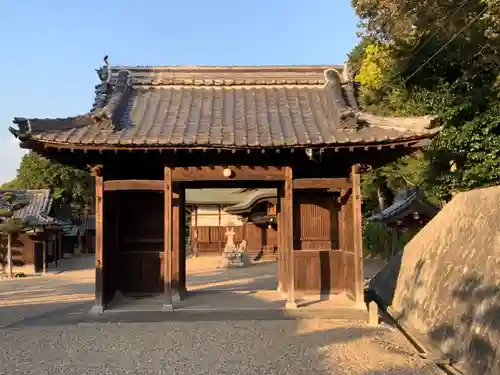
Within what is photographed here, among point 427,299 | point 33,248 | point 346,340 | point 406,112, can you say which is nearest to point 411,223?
point 406,112

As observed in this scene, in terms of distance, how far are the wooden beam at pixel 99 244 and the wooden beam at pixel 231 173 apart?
4.92 ft

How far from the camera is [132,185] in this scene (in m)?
9.99

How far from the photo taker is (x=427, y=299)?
8.38 m

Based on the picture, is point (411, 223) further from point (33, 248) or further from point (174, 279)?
point (33, 248)

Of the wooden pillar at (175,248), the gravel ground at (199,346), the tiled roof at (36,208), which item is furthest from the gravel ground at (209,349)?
the tiled roof at (36,208)

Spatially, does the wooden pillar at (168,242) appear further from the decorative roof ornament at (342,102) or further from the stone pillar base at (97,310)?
the decorative roof ornament at (342,102)

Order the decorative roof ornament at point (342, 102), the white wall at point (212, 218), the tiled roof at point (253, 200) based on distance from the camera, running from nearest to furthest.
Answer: the decorative roof ornament at point (342, 102) → the tiled roof at point (253, 200) → the white wall at point (212, 218)

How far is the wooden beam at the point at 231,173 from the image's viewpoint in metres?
10.2

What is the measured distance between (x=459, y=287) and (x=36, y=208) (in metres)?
27.7

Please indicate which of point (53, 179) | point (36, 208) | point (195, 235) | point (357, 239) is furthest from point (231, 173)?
point (53, 179)

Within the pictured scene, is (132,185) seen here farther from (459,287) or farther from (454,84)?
(454,84)

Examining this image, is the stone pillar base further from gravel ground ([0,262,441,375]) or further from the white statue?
the white statue

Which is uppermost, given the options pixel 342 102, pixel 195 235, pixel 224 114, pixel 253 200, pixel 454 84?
A: pixel 454 84

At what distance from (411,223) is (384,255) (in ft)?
28.4
